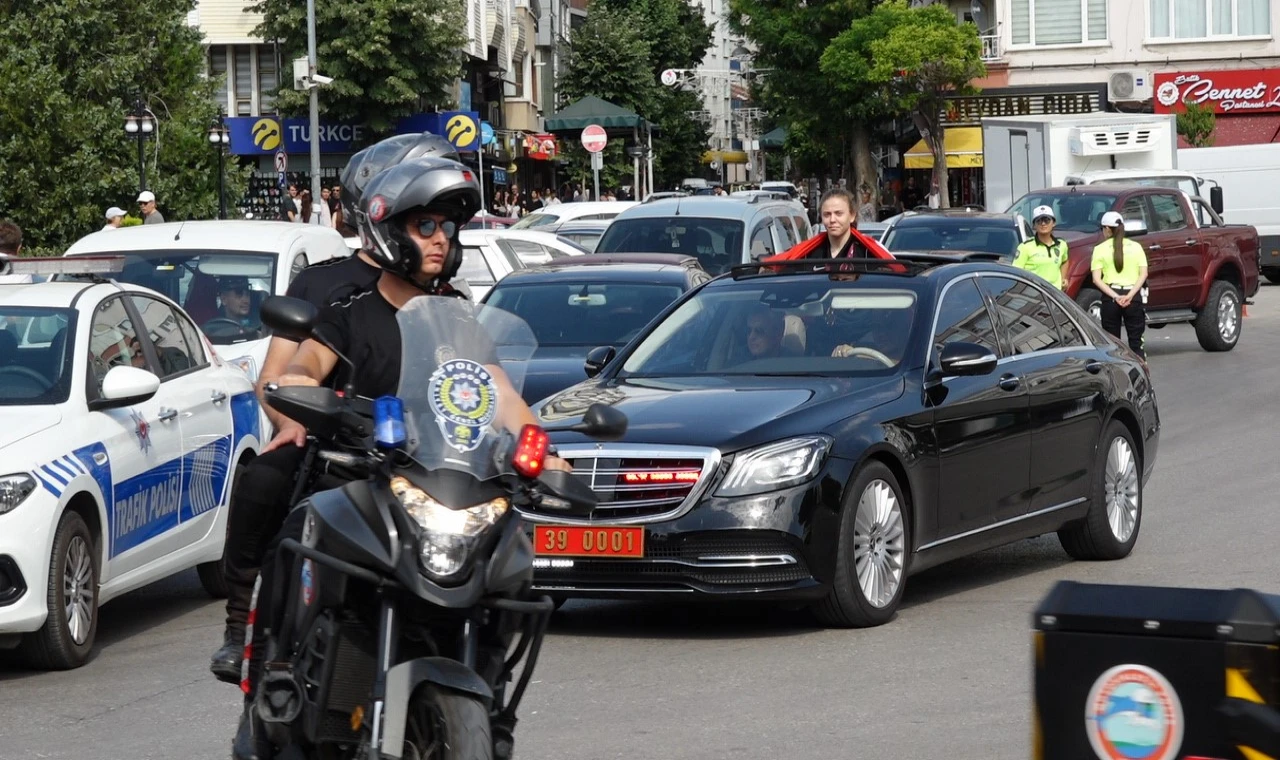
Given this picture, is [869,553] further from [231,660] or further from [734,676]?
[231,660]

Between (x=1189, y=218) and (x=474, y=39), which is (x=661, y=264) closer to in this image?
(x=1189, y=218)

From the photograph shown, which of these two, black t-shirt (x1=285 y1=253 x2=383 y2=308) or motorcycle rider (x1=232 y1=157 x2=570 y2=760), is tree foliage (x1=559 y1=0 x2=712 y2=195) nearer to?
black t-shirt (x1=285 y1=253 x2=383 y2=308)

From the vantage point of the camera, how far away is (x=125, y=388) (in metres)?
8.76

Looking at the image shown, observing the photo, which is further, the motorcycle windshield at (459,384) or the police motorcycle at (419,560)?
the motorcycle windshield at (459,384)

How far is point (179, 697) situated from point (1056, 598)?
14.7 ft

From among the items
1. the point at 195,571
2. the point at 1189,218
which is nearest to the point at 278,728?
the point at 195,571

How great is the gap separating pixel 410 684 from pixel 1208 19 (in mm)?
58776

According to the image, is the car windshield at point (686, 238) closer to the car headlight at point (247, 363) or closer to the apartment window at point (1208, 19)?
the car headlight at point (247, 363)

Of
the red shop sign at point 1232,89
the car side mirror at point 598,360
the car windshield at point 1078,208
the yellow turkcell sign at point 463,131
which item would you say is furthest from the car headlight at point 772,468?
the red shop sign at point 1232,89

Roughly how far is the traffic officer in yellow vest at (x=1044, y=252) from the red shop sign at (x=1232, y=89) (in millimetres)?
40504

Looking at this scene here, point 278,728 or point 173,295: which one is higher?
point 173,295

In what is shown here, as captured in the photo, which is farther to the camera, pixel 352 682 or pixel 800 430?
pixel 800 430

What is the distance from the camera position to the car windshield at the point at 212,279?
1374 cm

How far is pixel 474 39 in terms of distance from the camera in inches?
2399
